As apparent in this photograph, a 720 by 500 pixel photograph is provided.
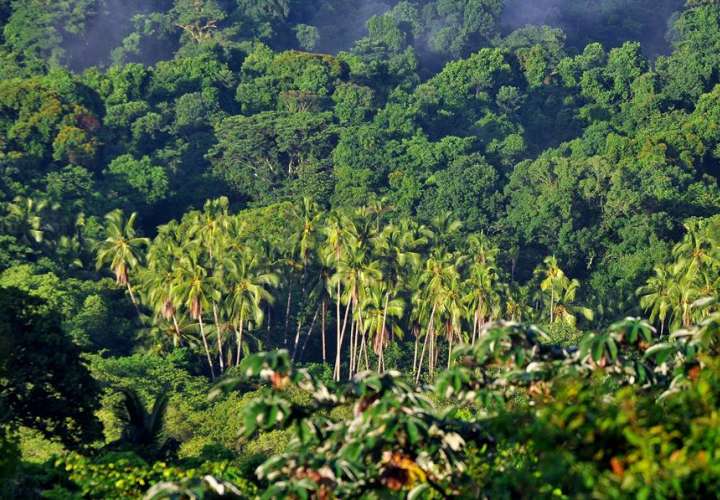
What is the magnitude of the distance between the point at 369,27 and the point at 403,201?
7571 cm

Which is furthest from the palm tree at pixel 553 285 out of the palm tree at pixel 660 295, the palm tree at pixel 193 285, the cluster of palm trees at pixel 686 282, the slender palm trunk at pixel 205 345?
the palm tree at pixel 193 285

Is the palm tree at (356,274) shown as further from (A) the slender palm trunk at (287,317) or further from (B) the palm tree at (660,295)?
(B) the palm tree at (660,295)

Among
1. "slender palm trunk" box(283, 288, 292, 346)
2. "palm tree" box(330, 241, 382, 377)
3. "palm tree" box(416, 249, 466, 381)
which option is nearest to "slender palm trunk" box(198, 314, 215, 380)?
"palm tree" box(330, 241, 382, 377)

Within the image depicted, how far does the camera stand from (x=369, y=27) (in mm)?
186250

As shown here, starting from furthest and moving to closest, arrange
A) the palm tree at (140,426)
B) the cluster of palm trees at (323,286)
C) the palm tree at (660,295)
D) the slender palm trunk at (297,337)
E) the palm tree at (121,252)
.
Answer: the slender palm trunk at (297,337) → the palm tree at (121,252) → the cluster of palm trees at (323,286) → the palm tree at (660,295) → the palm tree at (140,426)

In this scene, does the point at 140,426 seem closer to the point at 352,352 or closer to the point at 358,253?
the point at 358,253

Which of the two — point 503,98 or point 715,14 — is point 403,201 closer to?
point 503,98

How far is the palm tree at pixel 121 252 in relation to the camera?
291ft

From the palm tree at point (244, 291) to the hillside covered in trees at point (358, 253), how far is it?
23 centimetres

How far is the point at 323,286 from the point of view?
92250mm

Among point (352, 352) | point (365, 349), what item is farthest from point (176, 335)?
point (365, 349)

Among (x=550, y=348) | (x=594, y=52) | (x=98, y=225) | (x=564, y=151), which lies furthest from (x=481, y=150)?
(x=550, y=348)

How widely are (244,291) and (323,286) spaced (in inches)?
395

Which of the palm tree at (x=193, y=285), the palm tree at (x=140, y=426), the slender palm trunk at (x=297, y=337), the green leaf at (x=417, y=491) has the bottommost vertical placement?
the green leaf at (x=417, y=491)
